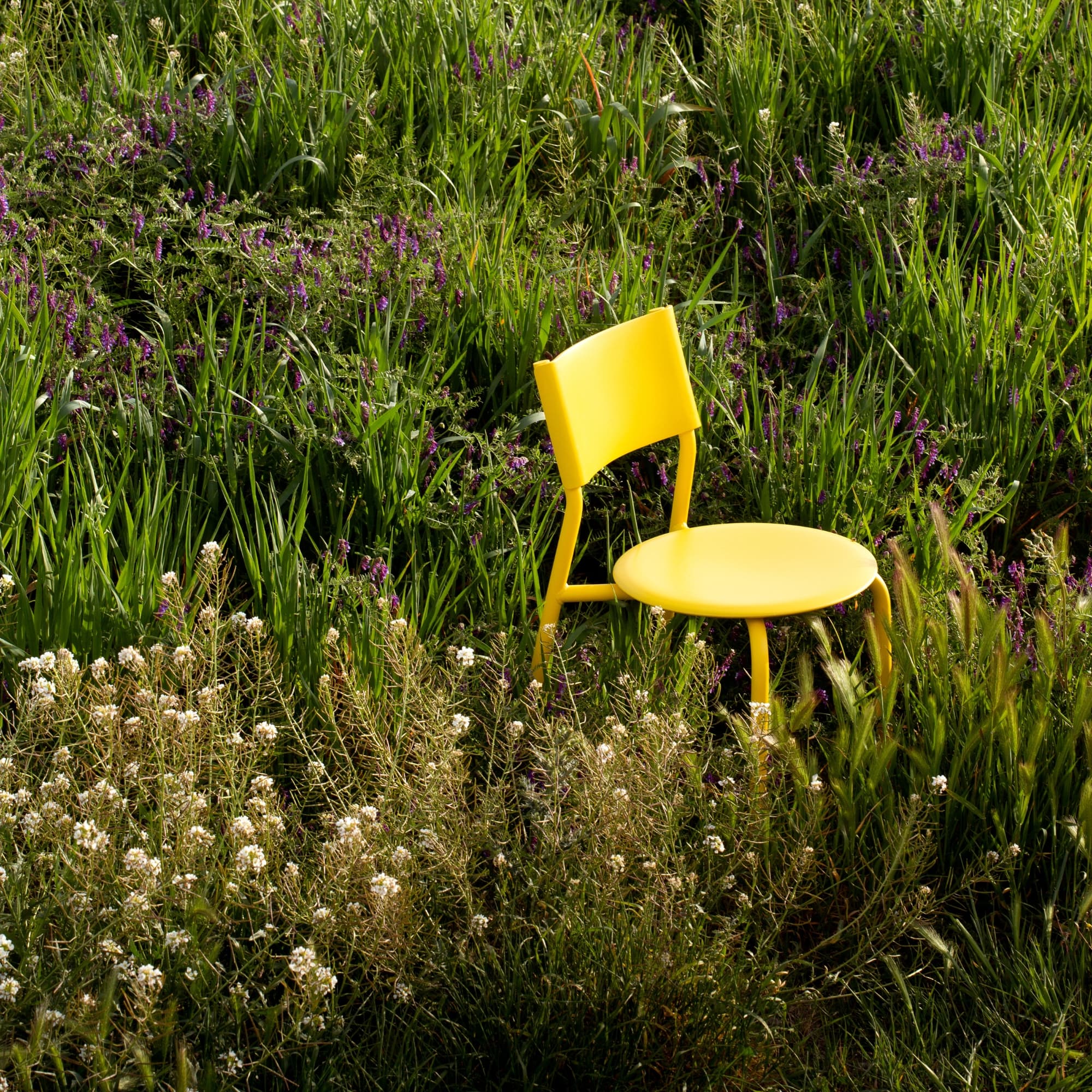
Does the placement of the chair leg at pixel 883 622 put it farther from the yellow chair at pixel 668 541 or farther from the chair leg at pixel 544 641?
the chair leg at pixel 544 641

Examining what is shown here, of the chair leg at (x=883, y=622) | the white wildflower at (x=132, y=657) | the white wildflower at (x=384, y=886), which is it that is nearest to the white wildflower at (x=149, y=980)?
the white wildflower at (x=384, y=886)

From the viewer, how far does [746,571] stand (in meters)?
2.50

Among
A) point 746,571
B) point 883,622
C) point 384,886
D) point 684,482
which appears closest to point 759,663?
point 746,571

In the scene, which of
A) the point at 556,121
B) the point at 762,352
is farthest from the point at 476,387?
the point at 556,121

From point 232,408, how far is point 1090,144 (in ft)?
9.84

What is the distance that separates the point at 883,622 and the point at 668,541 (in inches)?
18.3

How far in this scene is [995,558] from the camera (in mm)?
3061

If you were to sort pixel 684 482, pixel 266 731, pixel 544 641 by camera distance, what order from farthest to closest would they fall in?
pixel 684 482
pixel 544 641
pixel 266 731

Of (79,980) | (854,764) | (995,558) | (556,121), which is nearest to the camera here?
(79,980)

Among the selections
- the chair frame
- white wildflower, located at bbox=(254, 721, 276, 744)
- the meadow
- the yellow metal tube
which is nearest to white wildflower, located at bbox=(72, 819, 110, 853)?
the meadow

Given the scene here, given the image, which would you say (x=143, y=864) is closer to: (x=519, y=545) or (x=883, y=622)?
(x=519, y=545)

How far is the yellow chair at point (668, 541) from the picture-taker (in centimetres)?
236

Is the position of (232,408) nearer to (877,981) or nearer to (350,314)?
(350,314)

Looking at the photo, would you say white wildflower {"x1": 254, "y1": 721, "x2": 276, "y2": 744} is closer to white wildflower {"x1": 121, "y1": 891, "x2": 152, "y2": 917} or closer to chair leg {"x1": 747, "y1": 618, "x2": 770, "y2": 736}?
white wildflower {"x1": 121, "y1": 891, "x2": 152, "y2": 917}
